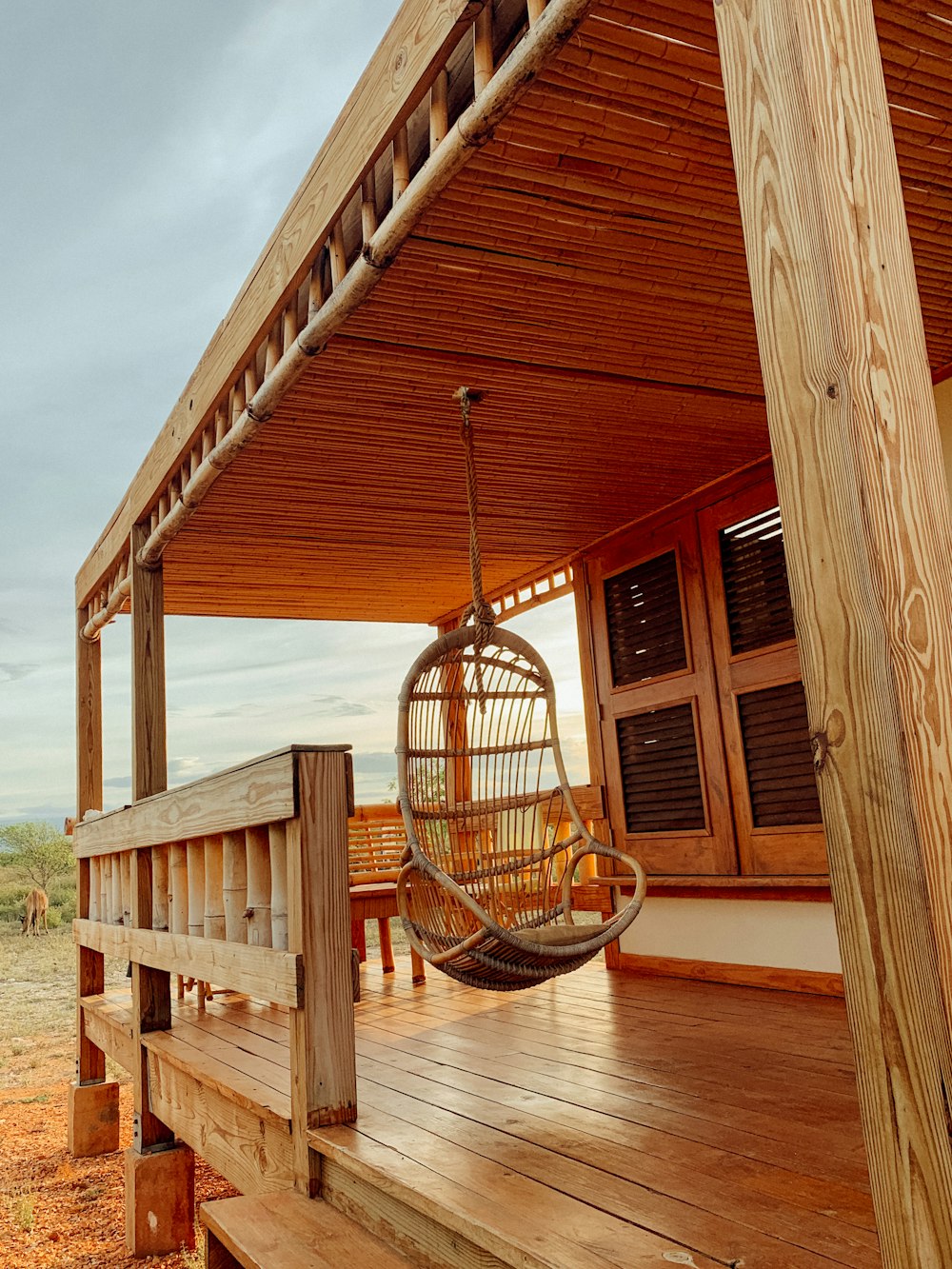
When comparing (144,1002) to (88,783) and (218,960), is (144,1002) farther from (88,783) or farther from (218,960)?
(88,783)

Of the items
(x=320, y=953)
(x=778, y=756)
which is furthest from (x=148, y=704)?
(x=778, y=756)

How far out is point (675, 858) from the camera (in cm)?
473

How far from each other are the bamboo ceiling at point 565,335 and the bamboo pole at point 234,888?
1459 millimetres

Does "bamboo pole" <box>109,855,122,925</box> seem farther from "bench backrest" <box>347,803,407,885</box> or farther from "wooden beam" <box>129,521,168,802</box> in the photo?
"bench backrest" <box>347,803,407,885</box>

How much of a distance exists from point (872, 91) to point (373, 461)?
291cm

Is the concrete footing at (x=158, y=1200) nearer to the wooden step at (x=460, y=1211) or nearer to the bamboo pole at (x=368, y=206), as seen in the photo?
the wooden step at (x=460, y=1211)

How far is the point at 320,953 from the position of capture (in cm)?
246

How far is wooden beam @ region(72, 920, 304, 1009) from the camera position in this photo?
2.50m

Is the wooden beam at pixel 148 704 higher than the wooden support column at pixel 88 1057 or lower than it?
higher

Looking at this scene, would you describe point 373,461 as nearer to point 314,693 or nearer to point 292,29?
point 314,693

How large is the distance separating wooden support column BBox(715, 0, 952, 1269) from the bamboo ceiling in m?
0.73

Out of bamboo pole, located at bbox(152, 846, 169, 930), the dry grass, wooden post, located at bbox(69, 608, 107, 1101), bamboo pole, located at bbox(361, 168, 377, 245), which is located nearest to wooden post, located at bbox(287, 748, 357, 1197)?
bamboo pole, located at bbox(361, 168, 377, 245)

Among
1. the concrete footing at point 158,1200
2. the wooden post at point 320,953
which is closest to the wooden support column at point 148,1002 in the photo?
the concrete footing at point 158,1200

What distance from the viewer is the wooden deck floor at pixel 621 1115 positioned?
1696 millimetres
